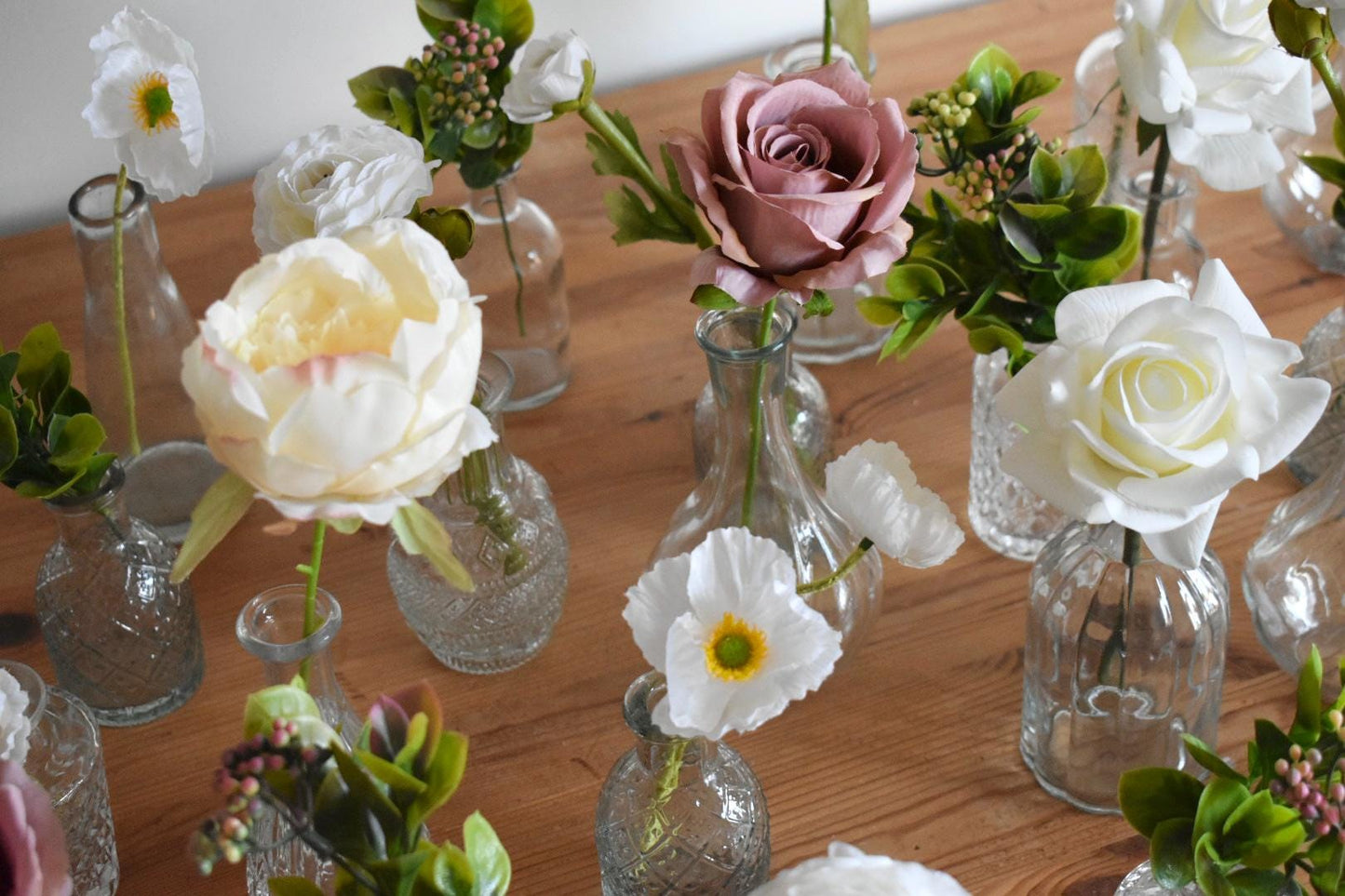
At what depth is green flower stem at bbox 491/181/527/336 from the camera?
0.91m

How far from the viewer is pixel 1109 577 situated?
0.68 m

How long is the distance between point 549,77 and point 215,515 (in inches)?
11.5

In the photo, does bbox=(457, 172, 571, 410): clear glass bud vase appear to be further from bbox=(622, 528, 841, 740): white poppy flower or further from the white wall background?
bbox=(622, 528, 841, 740): white poppy flower

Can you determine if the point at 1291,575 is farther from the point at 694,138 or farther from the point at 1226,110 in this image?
the point at 694,138

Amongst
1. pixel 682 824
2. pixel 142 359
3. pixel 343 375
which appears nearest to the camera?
pixel 343 375

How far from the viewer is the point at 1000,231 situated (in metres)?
0.67

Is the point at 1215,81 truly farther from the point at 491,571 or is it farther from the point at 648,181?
the point at 491,571

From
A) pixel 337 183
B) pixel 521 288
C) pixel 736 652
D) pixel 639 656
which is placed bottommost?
pixel 639 656

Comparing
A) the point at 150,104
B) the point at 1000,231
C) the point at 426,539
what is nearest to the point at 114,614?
the point at 150,104

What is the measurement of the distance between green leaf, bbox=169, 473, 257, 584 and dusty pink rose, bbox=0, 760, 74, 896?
0.07 metres

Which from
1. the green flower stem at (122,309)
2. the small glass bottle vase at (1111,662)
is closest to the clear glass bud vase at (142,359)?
the green flower stem at (122,309)

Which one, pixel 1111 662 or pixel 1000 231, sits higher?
pixel 1000 231

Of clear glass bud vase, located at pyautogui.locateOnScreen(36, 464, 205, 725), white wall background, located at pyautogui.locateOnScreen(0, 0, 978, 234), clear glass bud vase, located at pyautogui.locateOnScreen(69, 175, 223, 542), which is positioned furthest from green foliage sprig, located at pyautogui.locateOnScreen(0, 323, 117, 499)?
white wall background, located at pyautogui.locateOnScreen(0, 0, 978, 234)

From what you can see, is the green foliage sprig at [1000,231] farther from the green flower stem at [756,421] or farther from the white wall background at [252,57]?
the white wall background at [252,57]
